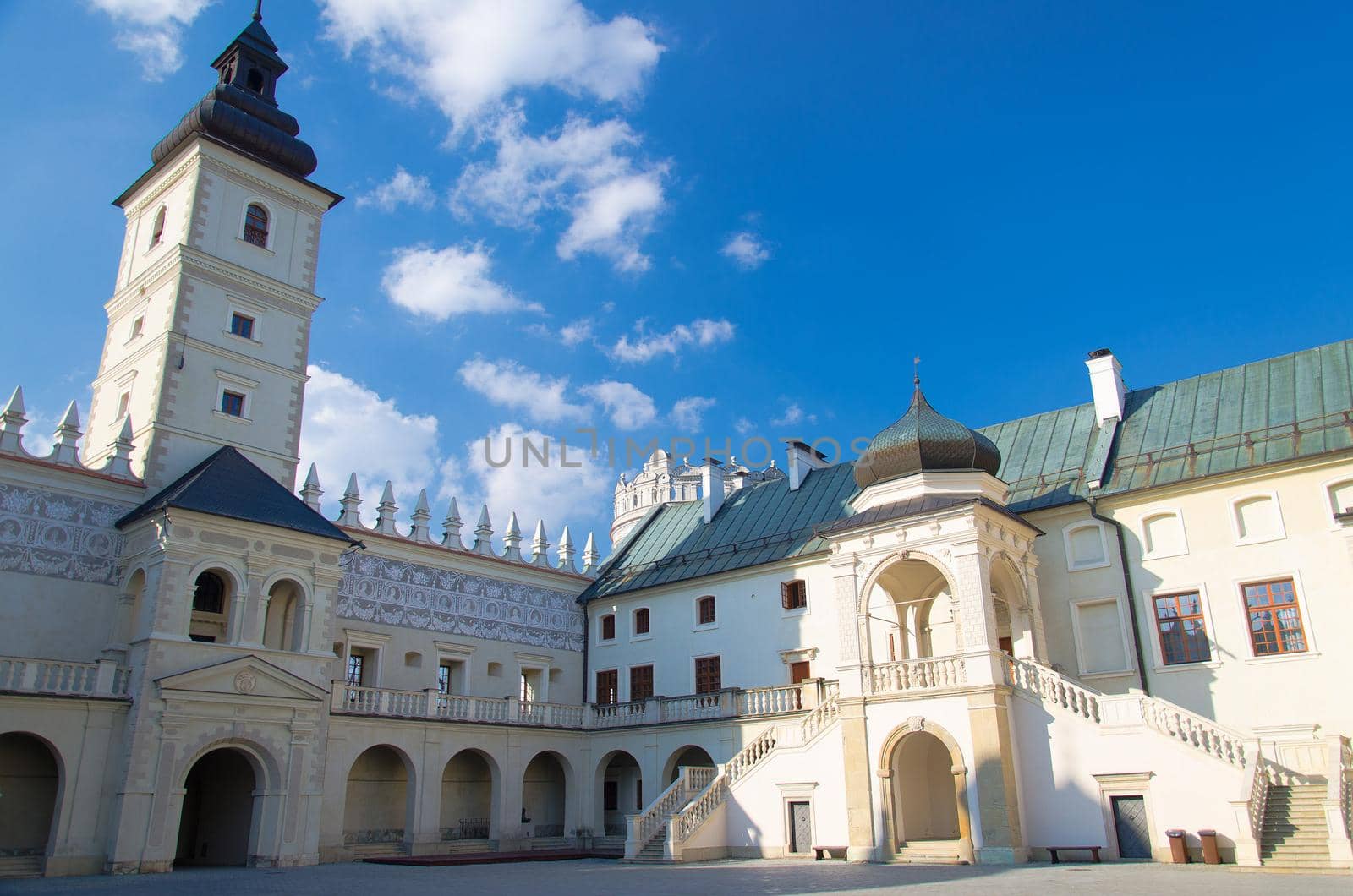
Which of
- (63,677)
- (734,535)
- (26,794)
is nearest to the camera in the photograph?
(63,677)

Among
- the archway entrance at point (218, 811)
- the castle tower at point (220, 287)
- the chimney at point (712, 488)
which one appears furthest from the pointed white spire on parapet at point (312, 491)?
the chimney at point (712, 488)

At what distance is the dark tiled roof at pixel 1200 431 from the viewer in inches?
864

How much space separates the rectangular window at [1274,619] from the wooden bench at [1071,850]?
5.59 metres

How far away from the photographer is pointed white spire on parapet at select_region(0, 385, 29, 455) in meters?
22.1

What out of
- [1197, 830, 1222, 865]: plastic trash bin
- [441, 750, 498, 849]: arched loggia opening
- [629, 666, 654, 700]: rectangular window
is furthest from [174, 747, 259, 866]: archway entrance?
[1197, 830, 1222, 865]: plastic trash bin

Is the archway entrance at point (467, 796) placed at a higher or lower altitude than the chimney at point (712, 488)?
lower

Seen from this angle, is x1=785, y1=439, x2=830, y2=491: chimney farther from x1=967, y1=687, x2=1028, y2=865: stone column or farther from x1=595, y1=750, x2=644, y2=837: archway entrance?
x1=967, y1=687, x2=1028, y2=865: stone column

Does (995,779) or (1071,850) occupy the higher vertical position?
(995,779)

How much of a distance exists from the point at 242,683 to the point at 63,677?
3.29 m

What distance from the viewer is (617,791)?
3042cm

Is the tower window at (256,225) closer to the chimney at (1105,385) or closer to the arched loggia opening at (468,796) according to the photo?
the arched loggia opening at (468,796)

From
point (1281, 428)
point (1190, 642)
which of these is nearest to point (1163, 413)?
point (1281, 428)

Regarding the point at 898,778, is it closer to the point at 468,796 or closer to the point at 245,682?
the point at 468,796

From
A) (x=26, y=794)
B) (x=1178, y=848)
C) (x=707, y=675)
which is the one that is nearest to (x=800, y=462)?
(x=707, y=675)
